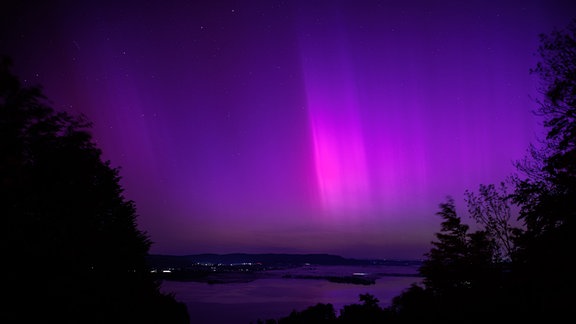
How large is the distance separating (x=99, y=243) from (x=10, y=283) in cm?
1210

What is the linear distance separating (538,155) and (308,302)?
293 ft

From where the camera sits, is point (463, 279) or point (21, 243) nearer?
point (21, 243)

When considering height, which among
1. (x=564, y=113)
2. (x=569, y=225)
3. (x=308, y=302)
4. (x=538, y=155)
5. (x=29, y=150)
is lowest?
(x=308, y=302)

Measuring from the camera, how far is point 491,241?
28109 mm

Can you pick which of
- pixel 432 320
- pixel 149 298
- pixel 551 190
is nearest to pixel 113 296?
pixel 149 298

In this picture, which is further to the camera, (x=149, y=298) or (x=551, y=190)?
(x=149, y=298)

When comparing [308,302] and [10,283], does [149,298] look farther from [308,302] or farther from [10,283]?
[308,302]

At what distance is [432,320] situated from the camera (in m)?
22.7

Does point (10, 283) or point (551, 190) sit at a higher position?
point (551, 190)

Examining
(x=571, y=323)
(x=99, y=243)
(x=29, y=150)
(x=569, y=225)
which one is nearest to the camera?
(x=29, y=150)

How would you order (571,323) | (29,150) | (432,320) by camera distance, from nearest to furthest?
(29,150)
(571,323)
(432,320)

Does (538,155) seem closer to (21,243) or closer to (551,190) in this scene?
(551,190)

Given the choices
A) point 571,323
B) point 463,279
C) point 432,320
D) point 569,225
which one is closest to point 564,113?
point 569,225

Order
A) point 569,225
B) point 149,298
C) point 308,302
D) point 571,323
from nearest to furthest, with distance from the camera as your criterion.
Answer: point 571,323
point 569,225
point 149,298
point 308,302
